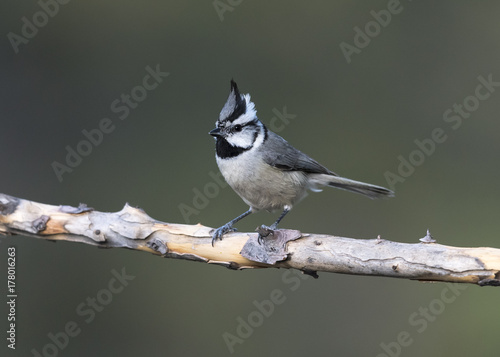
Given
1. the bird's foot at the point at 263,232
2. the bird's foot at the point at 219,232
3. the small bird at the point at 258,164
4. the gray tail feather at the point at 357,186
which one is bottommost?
the bird's foot at the point at 219,232

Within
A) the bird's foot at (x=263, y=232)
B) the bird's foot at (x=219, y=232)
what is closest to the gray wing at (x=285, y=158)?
the bird's foot at (x=219, y=232)

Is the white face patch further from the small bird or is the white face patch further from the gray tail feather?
the gray tail feather

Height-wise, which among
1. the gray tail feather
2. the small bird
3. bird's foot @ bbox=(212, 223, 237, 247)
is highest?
the gray tail feather

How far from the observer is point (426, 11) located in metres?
5.14

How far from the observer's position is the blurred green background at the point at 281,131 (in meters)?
4.39

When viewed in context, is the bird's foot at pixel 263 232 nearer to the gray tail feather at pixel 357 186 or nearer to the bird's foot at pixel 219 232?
the bird's foot at pixel 219 232

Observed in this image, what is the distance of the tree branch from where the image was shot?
2.10 meters

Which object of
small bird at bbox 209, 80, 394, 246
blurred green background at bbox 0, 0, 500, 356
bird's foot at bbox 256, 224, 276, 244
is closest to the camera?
bird's foot at bbox 256, 224, 276, 244

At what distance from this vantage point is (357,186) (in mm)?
3074

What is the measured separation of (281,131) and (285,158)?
1.94 meters

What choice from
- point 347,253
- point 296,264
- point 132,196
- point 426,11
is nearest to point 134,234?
point 296,264

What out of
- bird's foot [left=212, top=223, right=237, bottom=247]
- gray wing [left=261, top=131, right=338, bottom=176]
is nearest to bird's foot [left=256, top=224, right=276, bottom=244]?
bird's foot [left=212, top=223, right=237, bottom=247]

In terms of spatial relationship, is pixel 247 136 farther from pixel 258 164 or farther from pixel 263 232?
pixel 263 232

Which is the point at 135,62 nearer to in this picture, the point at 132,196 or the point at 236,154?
the point at 132,196
